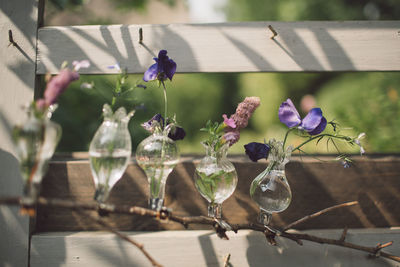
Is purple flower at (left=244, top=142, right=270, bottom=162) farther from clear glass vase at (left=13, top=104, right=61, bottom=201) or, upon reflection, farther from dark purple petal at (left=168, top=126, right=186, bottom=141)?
clear glass vase at (left=13, top=104, right=61, bottom=201)

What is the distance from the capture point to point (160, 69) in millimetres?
728

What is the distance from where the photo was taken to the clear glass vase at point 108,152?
2.14 feet

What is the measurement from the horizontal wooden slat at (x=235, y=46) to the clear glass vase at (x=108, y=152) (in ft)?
0.81

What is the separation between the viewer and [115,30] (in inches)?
34.0

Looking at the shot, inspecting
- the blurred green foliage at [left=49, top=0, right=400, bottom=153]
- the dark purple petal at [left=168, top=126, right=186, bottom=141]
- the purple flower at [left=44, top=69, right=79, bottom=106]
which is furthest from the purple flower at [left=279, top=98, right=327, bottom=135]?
the blurred green foliage at [left=49, top=0, right=400, bottom=153]

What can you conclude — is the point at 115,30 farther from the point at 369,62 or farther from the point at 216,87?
the point at 216,87

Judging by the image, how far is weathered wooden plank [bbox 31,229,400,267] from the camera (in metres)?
0.82

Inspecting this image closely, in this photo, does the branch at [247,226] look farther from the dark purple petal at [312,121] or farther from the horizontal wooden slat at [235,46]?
the horizontal wooden slat at [235,46]

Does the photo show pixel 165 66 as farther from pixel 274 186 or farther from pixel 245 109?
pixel 274 186

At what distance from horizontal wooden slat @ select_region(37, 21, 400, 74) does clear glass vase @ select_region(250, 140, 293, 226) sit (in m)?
0.27

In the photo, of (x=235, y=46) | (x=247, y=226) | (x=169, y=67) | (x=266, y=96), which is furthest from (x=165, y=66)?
(x=266, y=96)

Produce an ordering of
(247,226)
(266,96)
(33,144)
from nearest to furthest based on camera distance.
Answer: (33,144) → (247,226) → (266,96)

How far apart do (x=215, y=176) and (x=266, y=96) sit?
3109 millimetres

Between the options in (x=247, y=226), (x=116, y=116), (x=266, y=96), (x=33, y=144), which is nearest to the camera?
(x=33, y=144)
